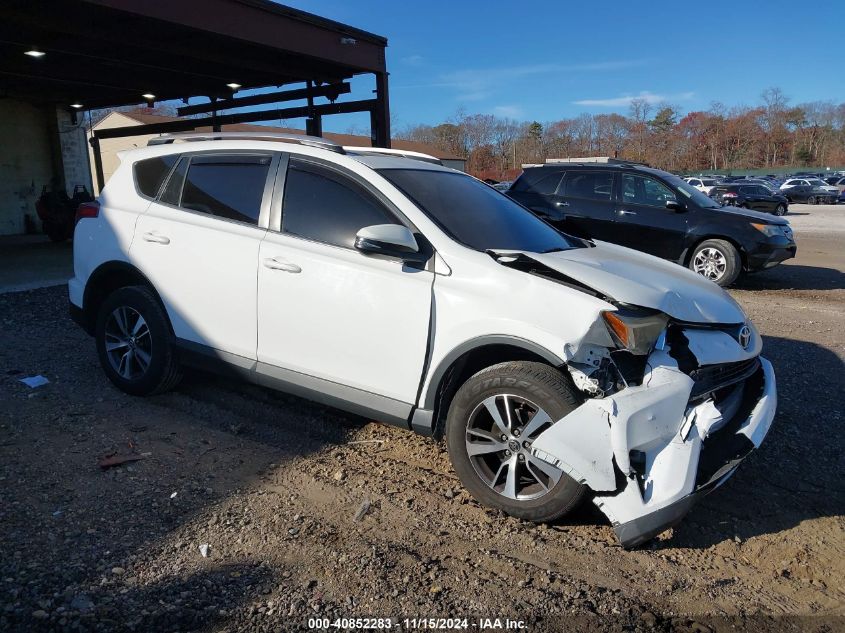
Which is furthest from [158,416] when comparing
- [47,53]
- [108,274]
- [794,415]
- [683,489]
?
[47,53]

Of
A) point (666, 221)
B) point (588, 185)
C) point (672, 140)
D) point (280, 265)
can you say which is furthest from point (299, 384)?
point (672, 140)

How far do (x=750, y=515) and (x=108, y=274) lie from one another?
4616 mm

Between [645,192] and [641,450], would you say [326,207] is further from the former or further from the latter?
[645,192]

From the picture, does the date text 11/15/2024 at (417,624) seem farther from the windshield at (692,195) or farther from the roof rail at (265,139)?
the windshield at (692,195)

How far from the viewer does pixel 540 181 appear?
10.7 m

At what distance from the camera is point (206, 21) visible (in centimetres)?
868

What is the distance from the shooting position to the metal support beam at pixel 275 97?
12.6 metres

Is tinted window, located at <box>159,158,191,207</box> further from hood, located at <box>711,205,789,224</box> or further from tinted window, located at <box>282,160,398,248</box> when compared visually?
hood, located at <box>711,205,789,224</box>

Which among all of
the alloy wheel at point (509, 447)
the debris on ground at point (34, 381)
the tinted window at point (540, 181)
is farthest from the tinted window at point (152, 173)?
the tinted window at point (540, 181)

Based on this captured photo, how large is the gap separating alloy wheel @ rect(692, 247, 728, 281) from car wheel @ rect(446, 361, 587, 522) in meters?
7.89

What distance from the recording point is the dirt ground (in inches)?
103

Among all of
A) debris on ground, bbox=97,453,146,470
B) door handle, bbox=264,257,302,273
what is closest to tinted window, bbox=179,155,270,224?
door handle, bbox=264,257,302,273

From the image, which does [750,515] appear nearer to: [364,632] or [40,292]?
[364,632]

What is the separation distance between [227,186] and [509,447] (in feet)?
8.61
